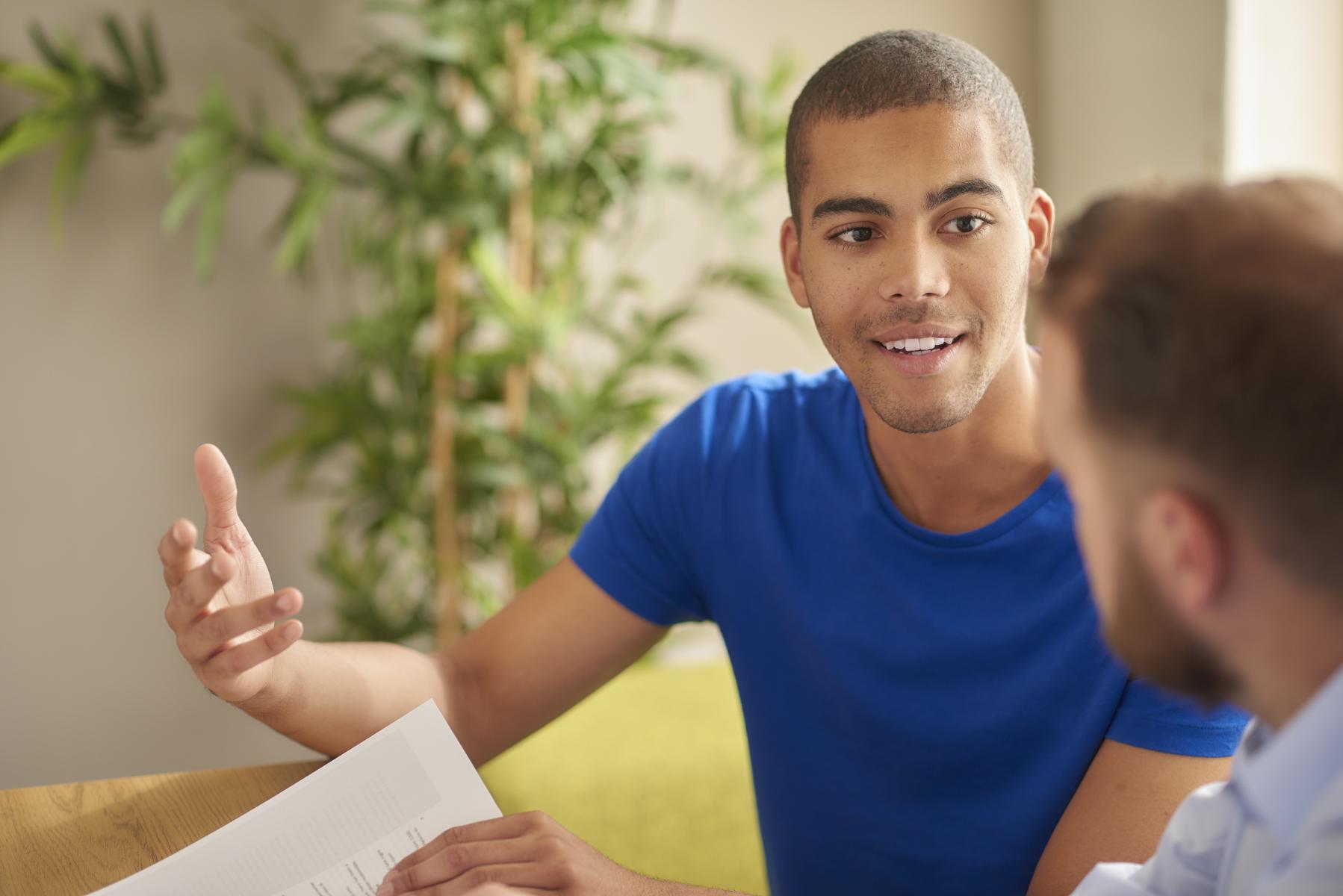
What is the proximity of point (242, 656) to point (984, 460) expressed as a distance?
66 centimetres

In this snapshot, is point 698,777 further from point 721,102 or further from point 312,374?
point 721,102

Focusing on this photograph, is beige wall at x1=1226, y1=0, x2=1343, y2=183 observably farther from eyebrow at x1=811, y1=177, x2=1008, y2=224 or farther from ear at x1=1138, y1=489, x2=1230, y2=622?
ear at x1=1138, y1=489, x2=1230, y2=622

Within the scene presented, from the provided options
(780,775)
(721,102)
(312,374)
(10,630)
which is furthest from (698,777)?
(721,102)

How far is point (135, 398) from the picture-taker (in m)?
2.35

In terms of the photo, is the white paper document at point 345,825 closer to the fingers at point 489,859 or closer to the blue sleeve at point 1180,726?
the fingers at point 489,859

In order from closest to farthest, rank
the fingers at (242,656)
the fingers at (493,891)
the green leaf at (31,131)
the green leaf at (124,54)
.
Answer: the fingers at (493,891)
the fingers at (242,656)
the green leaf at (31,131)
the green leaf at (124,54)

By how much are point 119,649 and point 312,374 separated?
2.23 ft

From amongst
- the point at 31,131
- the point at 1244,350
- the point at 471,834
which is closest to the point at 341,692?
the point at 471,834

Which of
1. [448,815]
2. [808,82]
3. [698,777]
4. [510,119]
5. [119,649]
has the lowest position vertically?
[698,777]

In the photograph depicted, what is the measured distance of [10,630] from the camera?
228cm

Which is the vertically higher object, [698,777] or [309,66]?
[309,66]

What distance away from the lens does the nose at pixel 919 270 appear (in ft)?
3.31

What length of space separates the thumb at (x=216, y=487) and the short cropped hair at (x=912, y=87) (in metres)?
0.57

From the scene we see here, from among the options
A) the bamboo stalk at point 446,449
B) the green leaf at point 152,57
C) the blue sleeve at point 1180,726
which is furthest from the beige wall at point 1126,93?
the green leaf at point 152,57
